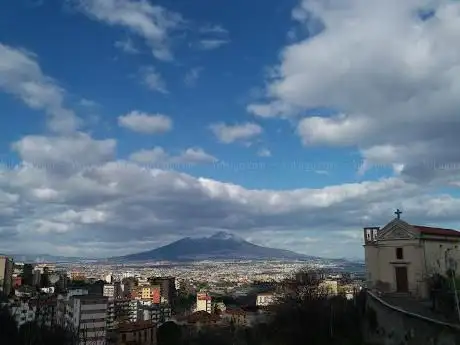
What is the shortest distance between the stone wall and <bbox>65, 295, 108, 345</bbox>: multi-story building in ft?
158

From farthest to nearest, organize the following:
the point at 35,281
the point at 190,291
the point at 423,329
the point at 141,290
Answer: the point at 190,291 → the point at 141,290 → the point at 35,281 → the point at 423,329

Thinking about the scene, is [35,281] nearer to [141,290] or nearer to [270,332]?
[141,290]

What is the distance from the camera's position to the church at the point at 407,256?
92.4 feet

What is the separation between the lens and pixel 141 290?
5192 inches

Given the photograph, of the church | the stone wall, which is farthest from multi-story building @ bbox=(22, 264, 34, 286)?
the stone wall

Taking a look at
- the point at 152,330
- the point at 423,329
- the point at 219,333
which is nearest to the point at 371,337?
the point at 423,329

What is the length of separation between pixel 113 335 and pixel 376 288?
50.5 m

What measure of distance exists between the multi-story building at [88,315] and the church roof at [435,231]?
50.7 m

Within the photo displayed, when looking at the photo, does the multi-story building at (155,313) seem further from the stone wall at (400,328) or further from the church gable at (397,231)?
A: the church gable at (397,231)

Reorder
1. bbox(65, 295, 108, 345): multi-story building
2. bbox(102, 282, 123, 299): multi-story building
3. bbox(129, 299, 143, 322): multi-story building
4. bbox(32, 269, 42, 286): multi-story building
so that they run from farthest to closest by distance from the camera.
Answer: bbox(102, 282, 123, 299): multi-story building < bbox(32, 269, 42, 286): multi-story building < bbox(129, 299, 143, 322): multi-story building < bbox(65, 295, 108, 345): multi-story building

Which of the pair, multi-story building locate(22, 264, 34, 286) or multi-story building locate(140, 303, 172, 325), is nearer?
multi-story building locate(140, 303, 172, 325)

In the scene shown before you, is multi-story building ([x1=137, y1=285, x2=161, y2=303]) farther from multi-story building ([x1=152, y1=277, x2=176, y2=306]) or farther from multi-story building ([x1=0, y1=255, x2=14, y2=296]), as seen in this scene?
multi-story building ([x1=0, y1=255, x2=14, y2=296])

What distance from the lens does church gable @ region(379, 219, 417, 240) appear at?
28766 millimetres

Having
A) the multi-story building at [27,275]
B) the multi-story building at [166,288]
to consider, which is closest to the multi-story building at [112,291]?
the multi-story building at [166,288]
